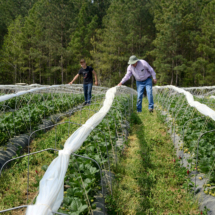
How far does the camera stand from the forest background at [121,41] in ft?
75.9

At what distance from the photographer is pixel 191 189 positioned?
2471mm

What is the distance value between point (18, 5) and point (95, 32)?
17.3 meters

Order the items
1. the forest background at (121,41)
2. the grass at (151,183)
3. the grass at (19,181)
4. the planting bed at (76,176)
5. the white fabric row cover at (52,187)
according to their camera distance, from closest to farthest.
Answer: the white fabric row cover at (52,187) → the planting bed at (76,176) → the grass at (151,183) → the grass at (19,181) → the forest background at (121,41)

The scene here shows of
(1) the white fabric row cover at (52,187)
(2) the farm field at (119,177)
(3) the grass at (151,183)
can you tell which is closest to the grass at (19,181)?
(2) the farm field at (119,177)

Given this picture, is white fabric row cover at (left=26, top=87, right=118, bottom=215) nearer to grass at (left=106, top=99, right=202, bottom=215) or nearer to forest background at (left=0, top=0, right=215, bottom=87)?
grass at (left=106, top=99, right=202, bottom=215)

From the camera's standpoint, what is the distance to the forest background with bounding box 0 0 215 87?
23141 millimetres

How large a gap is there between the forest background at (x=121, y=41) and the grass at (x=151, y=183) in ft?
68.0

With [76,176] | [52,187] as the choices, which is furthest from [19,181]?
[52,187]

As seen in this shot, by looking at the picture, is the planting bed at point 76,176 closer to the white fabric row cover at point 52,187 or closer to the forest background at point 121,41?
the white fabric row cover at point 52,187

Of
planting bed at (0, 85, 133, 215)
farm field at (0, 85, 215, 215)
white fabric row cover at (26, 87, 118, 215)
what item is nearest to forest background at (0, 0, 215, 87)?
farm field at (0, 85, 215, 215)

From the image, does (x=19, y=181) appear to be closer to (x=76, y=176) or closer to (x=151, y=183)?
(x=76, y=176)

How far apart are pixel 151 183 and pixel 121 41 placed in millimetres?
25403

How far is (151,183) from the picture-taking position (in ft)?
8.88

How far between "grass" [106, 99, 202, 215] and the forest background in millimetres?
20739
